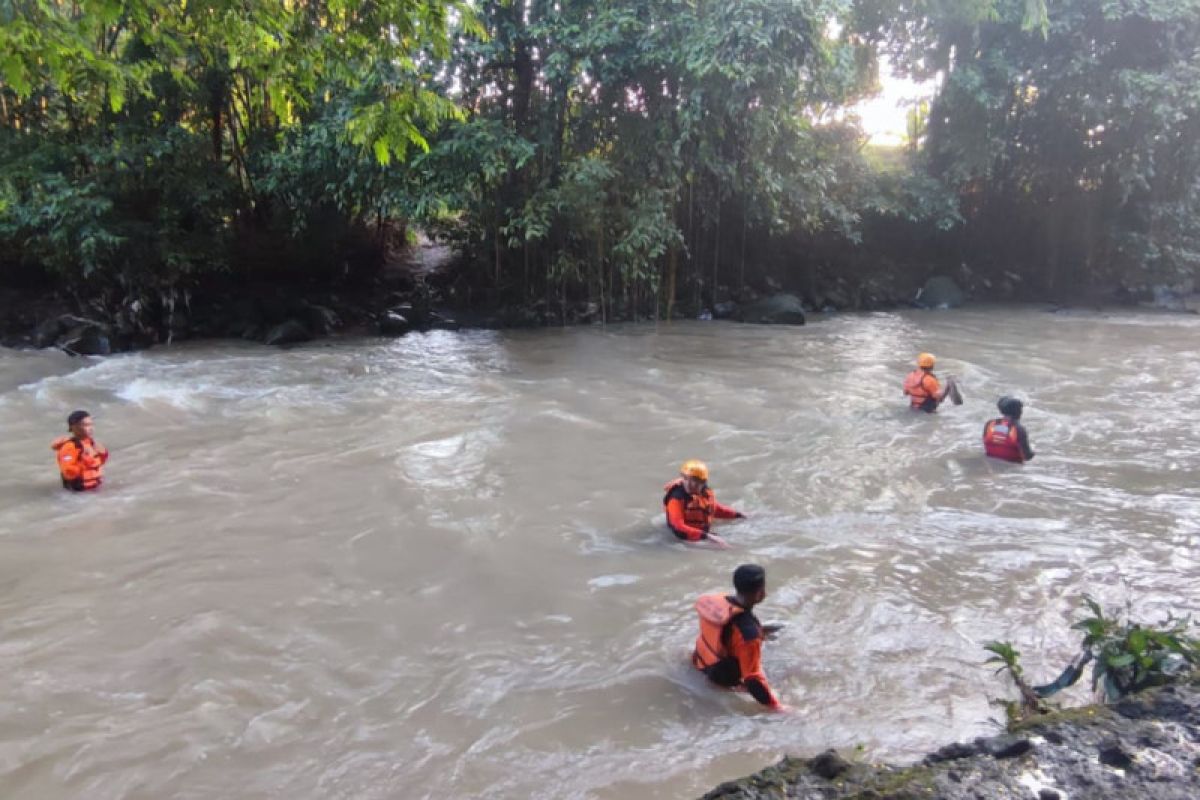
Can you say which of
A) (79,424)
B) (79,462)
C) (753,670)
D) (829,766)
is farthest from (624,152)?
(829,766)

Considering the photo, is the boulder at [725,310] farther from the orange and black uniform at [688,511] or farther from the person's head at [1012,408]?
the orange and black uniform at [688,511]

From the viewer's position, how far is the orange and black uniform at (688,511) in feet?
20.8

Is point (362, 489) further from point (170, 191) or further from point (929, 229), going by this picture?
point (929, 229)

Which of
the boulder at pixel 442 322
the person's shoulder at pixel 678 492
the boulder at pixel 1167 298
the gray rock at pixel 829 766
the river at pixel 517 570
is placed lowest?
the river at pixel 517 570

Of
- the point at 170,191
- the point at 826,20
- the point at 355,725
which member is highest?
the point at 826,20

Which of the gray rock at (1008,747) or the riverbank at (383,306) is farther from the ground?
the riverbank at (383,306)

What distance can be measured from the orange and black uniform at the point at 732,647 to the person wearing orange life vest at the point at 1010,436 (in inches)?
187

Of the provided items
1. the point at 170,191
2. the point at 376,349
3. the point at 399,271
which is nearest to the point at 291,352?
the point at 376,349

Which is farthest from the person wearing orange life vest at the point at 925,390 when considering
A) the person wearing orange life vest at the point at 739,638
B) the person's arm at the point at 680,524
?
the person wearing orange life vest at the point at 739,638

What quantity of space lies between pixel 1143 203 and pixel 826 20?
1159cm

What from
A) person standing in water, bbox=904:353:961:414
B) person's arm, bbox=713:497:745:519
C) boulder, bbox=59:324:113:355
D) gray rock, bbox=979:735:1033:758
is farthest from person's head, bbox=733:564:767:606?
boulder, bbox=59:324:113:355

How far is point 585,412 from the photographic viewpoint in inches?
403

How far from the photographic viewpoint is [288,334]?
46.5ft

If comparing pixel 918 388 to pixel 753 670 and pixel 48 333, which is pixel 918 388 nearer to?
pixel 753 670
